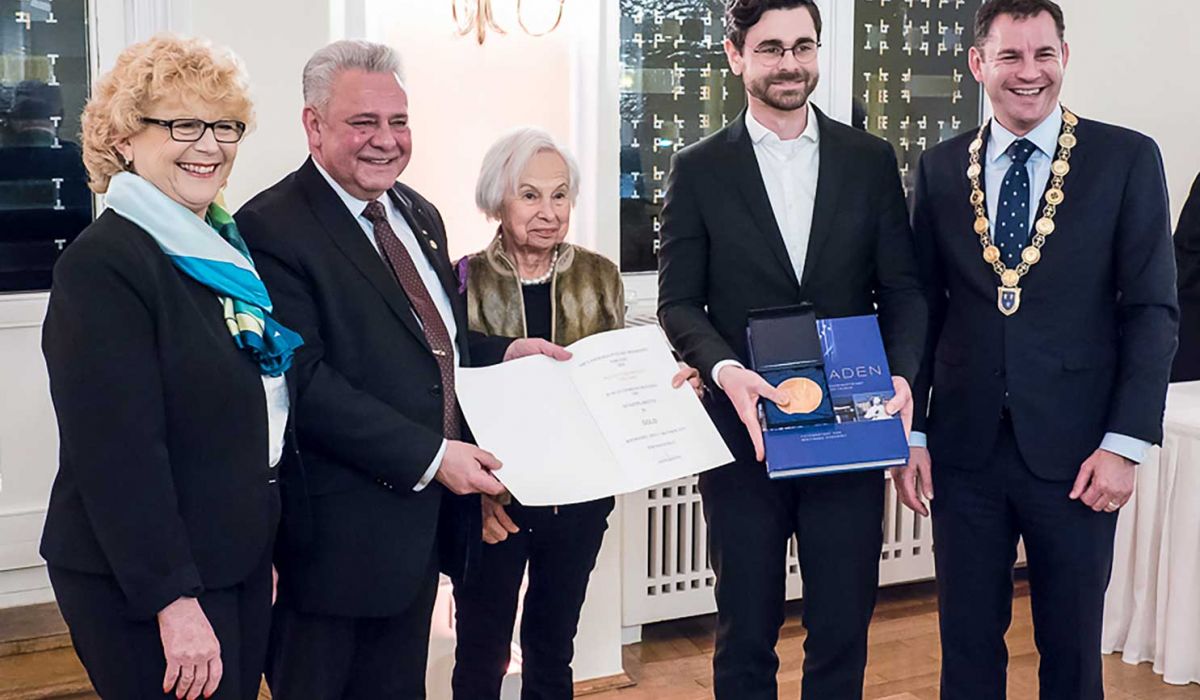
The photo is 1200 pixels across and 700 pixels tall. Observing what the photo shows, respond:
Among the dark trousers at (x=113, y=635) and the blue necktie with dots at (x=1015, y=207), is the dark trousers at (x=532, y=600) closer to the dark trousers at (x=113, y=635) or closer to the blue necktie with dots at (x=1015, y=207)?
the dark trousers at (x=113, y=635)

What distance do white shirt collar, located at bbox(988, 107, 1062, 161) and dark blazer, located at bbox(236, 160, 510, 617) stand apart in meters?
1.14

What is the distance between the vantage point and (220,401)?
164 centimetres

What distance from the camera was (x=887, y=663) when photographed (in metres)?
3.49

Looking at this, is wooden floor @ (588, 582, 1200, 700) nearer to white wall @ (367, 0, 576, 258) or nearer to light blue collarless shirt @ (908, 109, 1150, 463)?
light blue collarless shirt @ (908, 109, 1150, 463)

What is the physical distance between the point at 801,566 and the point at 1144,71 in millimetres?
2836

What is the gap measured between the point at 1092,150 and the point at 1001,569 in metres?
0.80

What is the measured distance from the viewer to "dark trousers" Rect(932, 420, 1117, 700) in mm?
2252

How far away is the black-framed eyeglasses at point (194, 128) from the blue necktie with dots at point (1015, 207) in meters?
1.37

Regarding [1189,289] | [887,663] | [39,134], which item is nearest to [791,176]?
[887,663]

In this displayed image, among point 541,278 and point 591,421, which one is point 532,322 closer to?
point 541,278

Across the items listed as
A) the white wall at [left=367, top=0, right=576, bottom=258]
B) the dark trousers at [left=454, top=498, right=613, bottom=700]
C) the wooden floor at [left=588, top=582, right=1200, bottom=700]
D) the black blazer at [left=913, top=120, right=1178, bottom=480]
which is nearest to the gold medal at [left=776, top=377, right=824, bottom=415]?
the black blazer at [left=913, top=120, right=1178, bottom=480]

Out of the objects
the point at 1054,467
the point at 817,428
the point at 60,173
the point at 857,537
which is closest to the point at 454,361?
the point at 817,428

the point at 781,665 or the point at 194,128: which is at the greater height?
the point at 194,128

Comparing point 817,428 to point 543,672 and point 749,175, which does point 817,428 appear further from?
point 543,672
